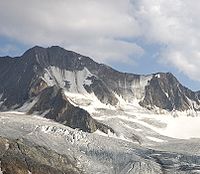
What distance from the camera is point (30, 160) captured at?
152000 mm

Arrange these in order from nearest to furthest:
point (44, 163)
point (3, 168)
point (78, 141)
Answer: point (3, 168), point (44, 163), point (78, 141)

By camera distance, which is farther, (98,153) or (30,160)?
(98,153)

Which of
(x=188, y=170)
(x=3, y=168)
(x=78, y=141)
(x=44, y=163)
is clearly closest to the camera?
(x=3, y=168)

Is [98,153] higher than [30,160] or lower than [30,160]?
higher

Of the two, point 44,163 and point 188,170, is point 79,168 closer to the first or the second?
point 44,163

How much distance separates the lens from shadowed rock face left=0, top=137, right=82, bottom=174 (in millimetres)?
146000

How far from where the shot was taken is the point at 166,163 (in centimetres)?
17600

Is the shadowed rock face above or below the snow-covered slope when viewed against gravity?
below

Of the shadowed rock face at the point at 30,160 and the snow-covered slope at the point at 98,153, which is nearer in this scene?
the shadowed rock face at the point at 30,160

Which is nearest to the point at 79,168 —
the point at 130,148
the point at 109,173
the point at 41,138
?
the point at 109,173

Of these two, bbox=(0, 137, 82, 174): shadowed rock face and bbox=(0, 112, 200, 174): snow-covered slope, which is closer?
bbox=(0, 137, 82, 174): shadowed rock face

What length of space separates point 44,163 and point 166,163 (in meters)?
40.8

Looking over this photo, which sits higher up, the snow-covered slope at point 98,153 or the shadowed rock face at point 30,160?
the snow-covered slope at point 98,153

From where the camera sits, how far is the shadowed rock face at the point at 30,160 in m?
146
